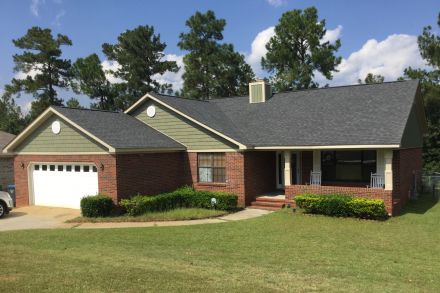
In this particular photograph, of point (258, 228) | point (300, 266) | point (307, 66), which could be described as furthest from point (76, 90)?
point (300, 266)

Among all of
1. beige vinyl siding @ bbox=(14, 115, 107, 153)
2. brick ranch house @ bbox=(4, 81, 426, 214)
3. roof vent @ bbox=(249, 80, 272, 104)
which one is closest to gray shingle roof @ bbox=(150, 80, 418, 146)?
brick ranch house @ bbox=(4, 81, 426, 214)

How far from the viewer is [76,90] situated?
145ft

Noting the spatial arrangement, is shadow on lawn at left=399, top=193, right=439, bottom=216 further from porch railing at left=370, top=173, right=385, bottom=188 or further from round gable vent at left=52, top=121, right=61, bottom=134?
round gable vent at left=52, top=121, right=61, bottom=134

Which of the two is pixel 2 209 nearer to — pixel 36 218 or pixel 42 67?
pixel 36 218

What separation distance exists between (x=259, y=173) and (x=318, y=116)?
374 cm

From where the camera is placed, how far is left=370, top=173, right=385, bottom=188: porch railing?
1663cm

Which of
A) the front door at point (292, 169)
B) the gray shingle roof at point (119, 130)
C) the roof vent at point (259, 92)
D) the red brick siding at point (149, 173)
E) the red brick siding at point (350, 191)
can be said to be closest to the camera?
the red brick siding at point (350, 191)

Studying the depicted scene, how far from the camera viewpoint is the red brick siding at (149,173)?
16.6 metres

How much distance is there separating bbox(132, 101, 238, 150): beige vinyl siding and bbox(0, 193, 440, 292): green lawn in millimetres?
5267

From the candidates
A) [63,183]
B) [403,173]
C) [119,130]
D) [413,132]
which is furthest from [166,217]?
[413,132]

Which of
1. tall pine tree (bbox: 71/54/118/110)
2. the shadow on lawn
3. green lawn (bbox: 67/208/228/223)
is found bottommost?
the shadow on lawn

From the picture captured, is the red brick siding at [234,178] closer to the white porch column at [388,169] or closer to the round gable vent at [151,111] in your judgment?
the round gable vent at [151,111]

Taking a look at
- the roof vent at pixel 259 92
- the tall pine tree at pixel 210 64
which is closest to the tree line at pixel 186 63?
the tall pine tree at pixel 210 64

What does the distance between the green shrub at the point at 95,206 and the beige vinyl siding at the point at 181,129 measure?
5023mm
